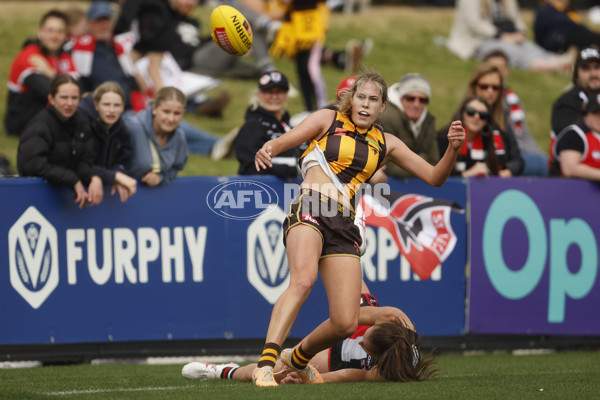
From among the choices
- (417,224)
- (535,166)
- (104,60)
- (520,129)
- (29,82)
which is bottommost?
(417,224)

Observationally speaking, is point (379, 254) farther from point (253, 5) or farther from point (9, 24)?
point (9, 24)

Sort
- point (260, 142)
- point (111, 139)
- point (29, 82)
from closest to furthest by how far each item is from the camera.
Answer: point (111, 139) < point (260, 142) < point (29, 82)

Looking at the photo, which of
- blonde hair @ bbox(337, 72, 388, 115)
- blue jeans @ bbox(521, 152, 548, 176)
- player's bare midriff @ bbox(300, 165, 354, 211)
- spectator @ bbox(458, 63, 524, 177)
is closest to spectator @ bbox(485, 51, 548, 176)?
blue jeans @ bbox(521, 152, 548, 176)

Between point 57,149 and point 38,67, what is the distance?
118 inches

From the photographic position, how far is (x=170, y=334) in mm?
8109

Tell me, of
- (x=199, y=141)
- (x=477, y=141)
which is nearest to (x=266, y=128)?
(x=477, y=141)

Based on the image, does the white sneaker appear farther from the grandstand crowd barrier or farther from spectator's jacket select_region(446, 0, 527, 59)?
spectator's jacket select_region(446, 0, 527, 59)

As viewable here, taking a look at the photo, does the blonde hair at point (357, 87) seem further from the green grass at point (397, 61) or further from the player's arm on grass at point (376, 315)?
the green grass at point (397, 61)

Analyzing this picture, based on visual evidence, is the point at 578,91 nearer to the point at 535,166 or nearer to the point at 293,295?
the point at 535,166

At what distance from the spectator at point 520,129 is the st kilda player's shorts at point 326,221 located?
4377 mm

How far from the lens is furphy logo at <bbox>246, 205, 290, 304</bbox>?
26.8ft

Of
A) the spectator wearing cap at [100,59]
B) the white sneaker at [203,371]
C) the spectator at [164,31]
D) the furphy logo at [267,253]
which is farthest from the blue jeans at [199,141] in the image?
the white sneaker at [203,371]

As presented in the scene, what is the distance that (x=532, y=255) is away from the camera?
8680 millimetres

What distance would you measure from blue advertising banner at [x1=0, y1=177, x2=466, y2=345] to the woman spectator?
1.21m
